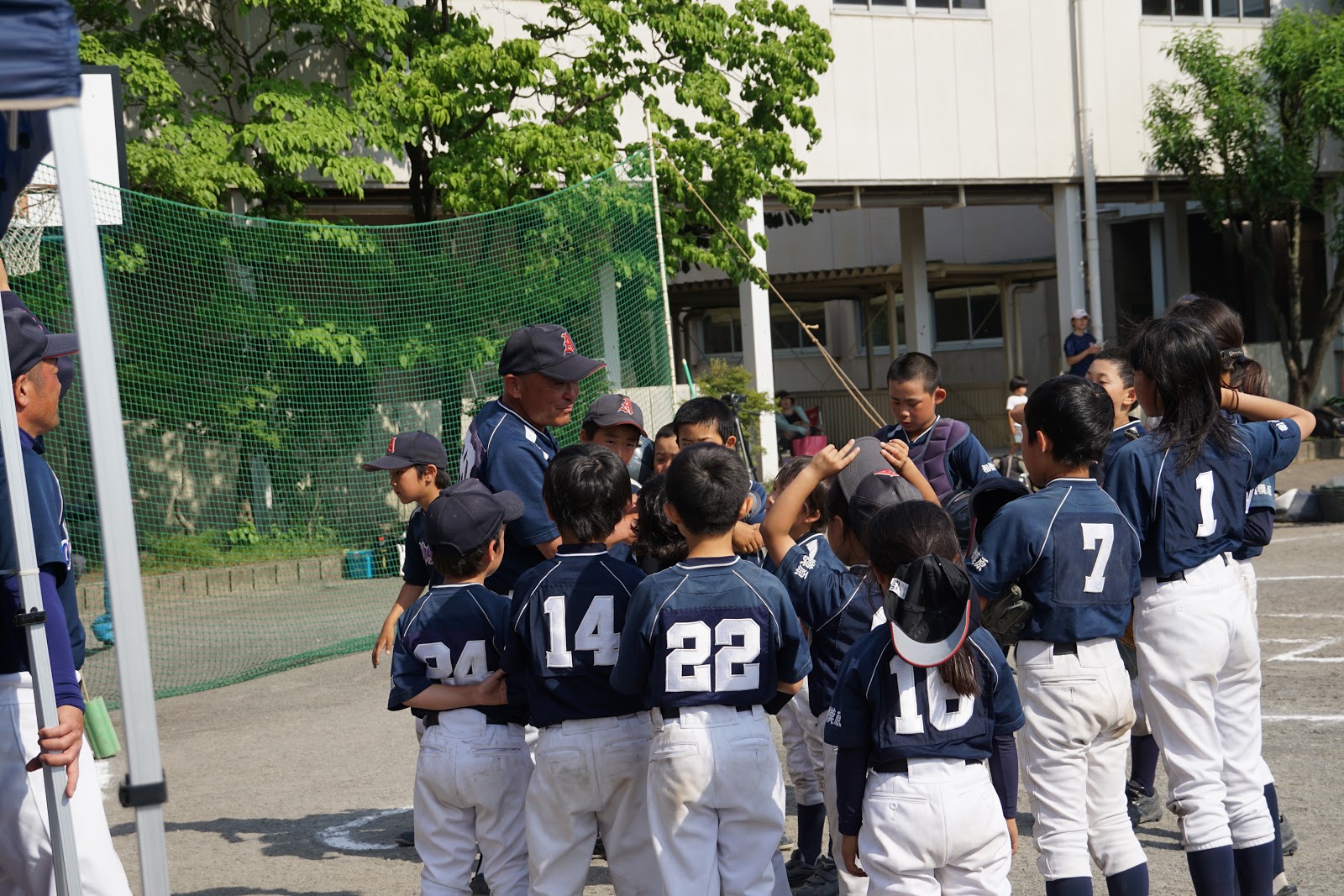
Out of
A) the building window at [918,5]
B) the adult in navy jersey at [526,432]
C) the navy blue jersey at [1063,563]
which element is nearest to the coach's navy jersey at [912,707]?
the navy blue jersey at [1063,563]

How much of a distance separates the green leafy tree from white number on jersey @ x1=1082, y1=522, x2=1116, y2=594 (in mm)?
17996

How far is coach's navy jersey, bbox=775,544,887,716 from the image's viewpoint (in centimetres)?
381

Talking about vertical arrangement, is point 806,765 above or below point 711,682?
below

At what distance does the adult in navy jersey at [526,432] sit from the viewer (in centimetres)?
409

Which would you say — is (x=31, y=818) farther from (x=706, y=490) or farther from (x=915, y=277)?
(x=915, y=277)

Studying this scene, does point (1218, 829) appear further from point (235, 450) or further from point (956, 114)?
point (956, 114)

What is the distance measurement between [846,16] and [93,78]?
462 inches

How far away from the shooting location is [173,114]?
13.2 meters

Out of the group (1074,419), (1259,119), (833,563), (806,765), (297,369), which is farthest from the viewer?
(1259,119)

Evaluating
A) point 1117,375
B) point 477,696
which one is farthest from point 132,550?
point 1117,375

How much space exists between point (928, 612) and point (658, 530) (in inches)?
47.4

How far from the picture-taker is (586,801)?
11.7 feet

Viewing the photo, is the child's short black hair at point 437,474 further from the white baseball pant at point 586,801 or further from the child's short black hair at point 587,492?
the white baseball pant at point 586,801

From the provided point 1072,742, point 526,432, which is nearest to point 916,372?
point 526,432
